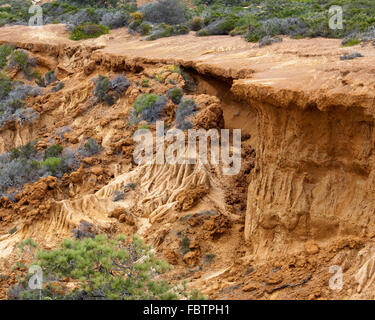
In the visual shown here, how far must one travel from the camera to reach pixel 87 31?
2064cm

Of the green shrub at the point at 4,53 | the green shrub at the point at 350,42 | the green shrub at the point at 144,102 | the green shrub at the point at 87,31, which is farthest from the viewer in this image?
the green shrub at the point at 87,31

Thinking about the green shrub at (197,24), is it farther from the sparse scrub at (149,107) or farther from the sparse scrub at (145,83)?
the sparse scrub at (149,107)

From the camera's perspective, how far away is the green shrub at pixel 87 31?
807 inches

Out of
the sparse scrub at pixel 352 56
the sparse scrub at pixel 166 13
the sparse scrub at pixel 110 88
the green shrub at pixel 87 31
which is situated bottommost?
the sparse scrub at pixel 110 88

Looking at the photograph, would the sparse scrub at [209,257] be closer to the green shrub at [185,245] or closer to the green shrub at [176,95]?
the green shrub at [185,245]

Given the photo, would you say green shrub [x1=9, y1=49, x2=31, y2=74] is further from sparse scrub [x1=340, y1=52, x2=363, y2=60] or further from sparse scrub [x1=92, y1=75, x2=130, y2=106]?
sparse scrub [x1=340, y1=52, x2=363, y2=60]

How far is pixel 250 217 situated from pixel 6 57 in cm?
1450

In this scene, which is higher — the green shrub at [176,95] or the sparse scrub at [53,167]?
the green shrub at [176,95]

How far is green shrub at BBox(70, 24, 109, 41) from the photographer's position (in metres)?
20.5

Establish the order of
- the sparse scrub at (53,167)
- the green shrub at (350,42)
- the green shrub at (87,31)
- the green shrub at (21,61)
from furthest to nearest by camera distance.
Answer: the green shrub at (87,31), the green shrub at (21,61), the green shrub at (350,42), the sparse scrub at (53,167)

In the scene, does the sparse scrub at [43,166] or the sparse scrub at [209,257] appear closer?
the sparse scrub at [209,257]

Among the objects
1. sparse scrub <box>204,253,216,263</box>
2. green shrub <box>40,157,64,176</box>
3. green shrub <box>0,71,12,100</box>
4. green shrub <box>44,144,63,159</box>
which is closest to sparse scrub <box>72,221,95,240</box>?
sparse scrub <box>204,253,216,263</box>

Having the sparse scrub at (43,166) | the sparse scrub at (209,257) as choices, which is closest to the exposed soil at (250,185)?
the sparse scrub at (209,257)
